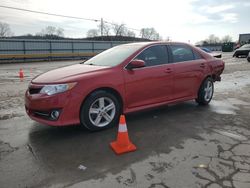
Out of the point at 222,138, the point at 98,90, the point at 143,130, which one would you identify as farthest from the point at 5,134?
the point at 222,138

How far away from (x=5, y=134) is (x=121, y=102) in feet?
7.03

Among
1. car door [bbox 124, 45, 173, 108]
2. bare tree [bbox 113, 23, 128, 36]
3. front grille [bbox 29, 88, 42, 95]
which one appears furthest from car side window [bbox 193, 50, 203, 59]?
bare tree [bbox 113, 23, 128, 36]

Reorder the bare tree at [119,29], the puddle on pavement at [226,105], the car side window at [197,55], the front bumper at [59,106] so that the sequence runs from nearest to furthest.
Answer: the front bumper at [59,106], the puddle on pavement at [226,105], the car side window at [197,55], the bare tree at [119,29]

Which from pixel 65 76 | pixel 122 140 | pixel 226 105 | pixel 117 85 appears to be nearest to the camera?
pixel 122 140

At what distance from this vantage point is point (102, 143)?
3.93 m

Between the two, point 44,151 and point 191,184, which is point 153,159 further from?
point 44,151

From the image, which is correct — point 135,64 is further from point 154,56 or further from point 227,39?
point 227,39

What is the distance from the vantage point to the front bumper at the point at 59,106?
3965mm

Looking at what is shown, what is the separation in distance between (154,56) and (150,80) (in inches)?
23.5

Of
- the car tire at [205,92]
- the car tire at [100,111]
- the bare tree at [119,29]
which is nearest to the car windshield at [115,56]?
the car tire at [100,111]

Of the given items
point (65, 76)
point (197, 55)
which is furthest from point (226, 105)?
point (65, 76)

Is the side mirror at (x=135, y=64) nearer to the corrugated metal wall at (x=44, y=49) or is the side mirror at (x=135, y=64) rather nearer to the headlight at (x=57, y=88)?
the headlight at (x=57, y=88)

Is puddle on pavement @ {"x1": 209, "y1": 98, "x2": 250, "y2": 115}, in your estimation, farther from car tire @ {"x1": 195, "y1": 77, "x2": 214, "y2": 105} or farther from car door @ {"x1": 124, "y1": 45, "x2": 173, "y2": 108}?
car door @ {"x1": 124, "y1": 45, "x2": 173, "y2": 108}

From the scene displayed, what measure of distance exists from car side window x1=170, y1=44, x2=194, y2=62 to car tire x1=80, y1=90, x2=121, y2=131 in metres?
1.91
